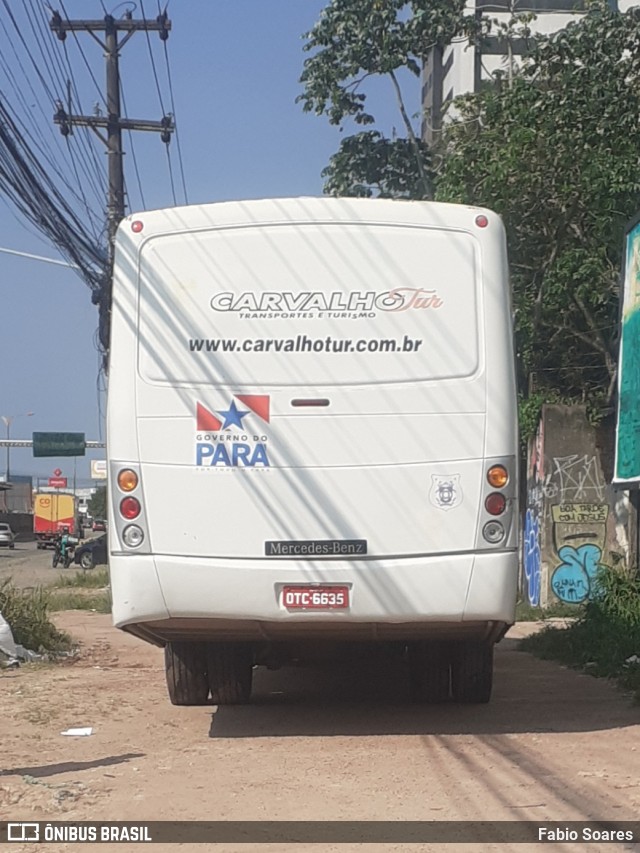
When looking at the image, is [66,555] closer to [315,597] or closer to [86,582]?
[86,582]

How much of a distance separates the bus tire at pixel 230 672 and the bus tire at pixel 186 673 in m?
0.05

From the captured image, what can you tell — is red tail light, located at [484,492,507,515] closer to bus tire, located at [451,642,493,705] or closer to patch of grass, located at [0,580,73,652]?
bus tire, located at [451,642,493,705]

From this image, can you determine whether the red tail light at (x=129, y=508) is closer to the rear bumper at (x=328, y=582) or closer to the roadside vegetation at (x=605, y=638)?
the rear bumper at (x=328, y=582)

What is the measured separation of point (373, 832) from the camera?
5.11m

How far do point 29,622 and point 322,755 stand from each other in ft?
20.6

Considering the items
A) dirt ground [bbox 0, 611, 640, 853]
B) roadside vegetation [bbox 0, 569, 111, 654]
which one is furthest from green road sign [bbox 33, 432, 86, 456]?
A: dirt ground [bbox 0, 611, 640, 853]

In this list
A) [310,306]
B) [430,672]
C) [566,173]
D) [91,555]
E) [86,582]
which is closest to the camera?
[310,306]

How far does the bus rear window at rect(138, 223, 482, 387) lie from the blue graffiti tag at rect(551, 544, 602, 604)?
11.2m

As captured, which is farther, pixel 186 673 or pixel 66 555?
pixel 66 555

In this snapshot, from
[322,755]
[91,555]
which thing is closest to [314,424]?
[322,755]

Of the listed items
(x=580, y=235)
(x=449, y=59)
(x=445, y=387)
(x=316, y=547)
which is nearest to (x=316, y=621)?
(x=316, y=547)

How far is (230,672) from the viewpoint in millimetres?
8227

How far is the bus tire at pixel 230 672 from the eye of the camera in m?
8.03

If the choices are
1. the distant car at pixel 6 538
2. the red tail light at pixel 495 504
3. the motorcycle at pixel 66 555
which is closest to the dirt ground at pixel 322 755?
the red tail light at pixel 495 504
